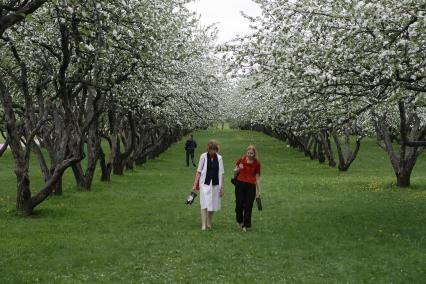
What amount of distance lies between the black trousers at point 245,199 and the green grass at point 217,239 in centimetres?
40

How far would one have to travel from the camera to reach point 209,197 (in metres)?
15.4

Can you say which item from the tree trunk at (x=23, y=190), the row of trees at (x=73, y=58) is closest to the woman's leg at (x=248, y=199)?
the row of trees at (x=73, y=58)

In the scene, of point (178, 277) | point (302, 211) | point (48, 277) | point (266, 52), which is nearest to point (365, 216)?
point (302, 211)

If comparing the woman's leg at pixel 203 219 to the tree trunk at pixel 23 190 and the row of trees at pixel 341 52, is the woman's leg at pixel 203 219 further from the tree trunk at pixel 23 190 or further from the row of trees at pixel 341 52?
the tree trunk at pixel 23 190

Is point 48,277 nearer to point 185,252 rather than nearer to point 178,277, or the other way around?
point 178,277

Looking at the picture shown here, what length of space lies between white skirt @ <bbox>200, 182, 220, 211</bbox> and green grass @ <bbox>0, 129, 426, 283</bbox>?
72 cm

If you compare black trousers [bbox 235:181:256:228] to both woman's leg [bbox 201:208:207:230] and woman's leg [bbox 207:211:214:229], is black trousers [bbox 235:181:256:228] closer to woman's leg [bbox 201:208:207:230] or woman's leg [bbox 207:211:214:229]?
woman's leg [bbox 207:211:214:229]

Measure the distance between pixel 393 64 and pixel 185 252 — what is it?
5.80m

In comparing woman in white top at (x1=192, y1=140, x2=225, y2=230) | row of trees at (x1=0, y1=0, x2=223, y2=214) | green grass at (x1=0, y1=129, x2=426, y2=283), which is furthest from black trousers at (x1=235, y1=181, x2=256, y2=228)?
row of trees at (x1=0, y1=0, x2=223, y2=214)

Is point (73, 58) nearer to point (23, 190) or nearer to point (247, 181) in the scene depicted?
point (23, 190)

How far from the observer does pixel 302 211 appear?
1942cm

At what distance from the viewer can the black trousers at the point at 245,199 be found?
50.7ft

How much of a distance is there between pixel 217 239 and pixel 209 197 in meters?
1.42

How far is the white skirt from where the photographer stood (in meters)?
15.3
